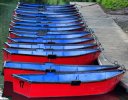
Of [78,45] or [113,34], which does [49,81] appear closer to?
[78,45]

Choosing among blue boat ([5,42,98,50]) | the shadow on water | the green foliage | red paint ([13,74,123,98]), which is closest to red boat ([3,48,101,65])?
blue boat ([5,42,98,50])

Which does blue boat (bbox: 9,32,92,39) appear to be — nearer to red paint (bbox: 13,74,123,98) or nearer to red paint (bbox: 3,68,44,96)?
red paint (bbox: 3,68,44,96)

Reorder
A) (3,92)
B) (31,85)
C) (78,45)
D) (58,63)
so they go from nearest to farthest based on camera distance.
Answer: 1. (31,85)
2. (3,92)
3. (58,63)
4. (78,45)

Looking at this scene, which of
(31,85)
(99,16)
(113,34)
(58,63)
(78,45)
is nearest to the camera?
(31,85)

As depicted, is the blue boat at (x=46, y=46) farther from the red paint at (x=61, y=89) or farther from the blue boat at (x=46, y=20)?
the blue boat at (x=46, y=20)

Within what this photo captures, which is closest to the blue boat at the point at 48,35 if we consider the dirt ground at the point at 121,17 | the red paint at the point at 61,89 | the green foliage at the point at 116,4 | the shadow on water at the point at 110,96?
the dirt ground at the point at 121,17

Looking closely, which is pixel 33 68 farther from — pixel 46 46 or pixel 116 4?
pixel 116 4

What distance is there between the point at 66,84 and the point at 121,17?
58.8 ft

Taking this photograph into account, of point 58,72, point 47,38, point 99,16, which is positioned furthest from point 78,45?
point 99,16

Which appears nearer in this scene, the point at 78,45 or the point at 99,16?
the point at 78,45

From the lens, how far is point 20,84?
21.3 meters

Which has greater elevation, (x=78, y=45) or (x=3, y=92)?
(x=78, y=45)

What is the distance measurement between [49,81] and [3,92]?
3032mm

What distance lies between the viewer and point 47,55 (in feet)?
82.4
